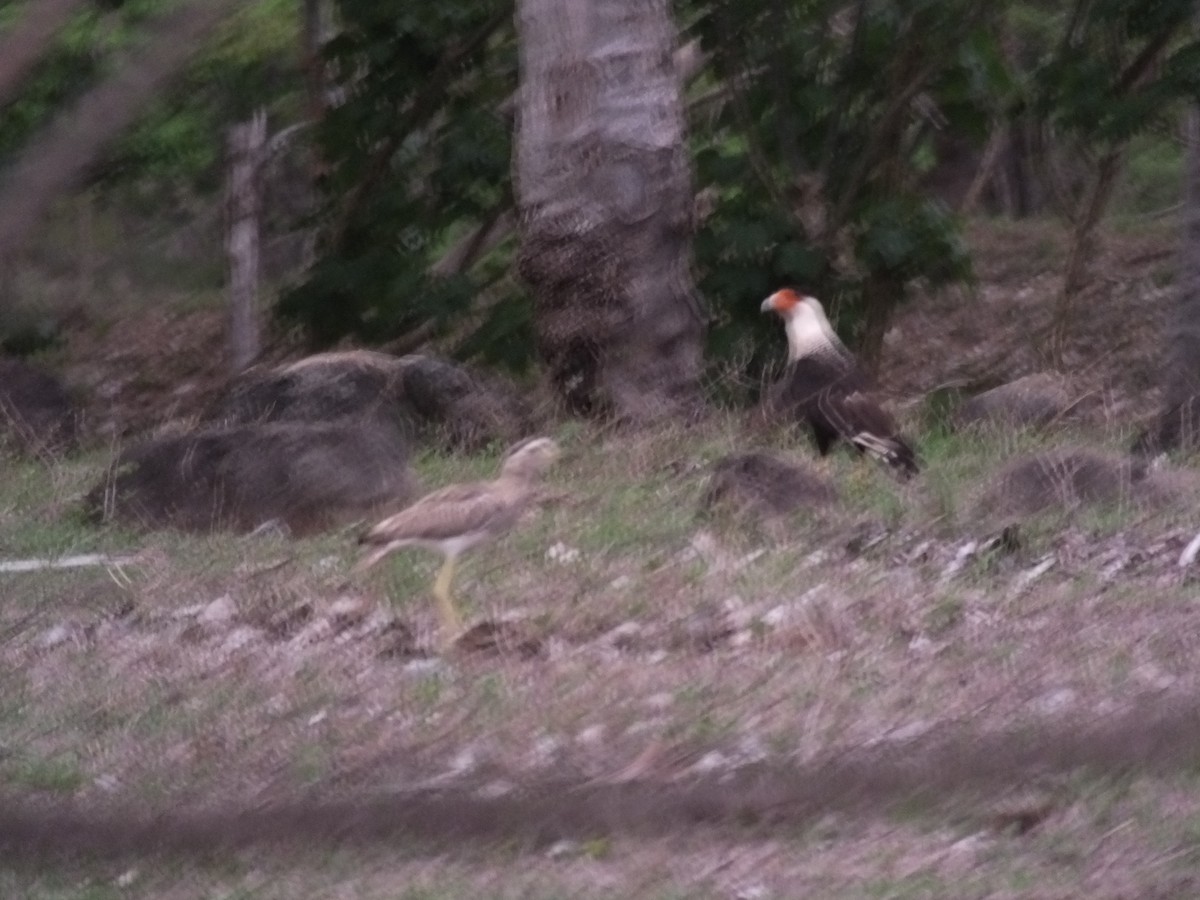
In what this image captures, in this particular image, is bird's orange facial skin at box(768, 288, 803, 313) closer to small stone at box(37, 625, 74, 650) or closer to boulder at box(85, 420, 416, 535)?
boulder at box(85, 420, 416, 535)

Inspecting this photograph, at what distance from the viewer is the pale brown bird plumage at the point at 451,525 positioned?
7332 mm

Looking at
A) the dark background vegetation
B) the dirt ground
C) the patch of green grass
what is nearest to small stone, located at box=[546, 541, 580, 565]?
the dirt ground

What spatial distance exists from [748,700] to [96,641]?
104 inches

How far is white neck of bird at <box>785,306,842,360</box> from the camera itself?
11.0 metres

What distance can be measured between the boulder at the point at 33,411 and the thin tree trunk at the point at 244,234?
6.59 ft

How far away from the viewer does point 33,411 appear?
14141 mm

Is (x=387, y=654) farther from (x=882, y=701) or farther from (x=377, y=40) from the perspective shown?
(x=377, y=40)

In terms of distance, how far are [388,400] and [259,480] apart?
2.20 meters

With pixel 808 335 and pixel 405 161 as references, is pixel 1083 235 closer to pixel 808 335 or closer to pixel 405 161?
pixel 405 161

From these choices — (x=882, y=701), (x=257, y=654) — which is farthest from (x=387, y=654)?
(x=882, y=701)

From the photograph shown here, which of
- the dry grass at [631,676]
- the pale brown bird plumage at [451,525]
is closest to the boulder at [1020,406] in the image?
the dry grass at [631,676]

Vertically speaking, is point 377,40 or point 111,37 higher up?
point 111,37

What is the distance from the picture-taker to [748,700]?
6371mm

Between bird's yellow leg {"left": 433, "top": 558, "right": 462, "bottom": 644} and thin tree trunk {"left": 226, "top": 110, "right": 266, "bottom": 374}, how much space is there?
31.0 ft
